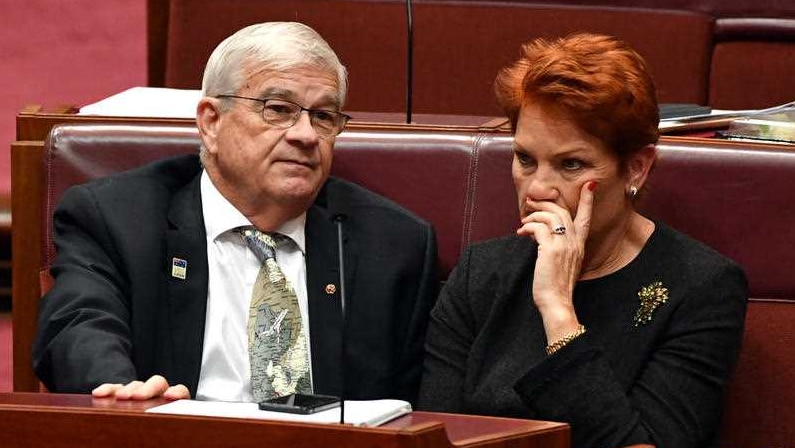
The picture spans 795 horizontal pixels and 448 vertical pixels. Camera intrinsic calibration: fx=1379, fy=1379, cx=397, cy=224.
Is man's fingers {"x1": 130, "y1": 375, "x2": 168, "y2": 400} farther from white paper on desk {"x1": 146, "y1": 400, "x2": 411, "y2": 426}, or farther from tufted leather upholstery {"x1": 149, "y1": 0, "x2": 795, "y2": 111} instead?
tufted leather upholstery {"x1": 149, "y1": 0, "x2": 795, "y2": 111}

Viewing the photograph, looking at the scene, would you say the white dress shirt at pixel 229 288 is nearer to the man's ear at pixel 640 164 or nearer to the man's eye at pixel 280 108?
the man's eye at pixel 280 108

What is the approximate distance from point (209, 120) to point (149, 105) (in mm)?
220

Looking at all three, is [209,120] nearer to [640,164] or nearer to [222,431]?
[640,164]

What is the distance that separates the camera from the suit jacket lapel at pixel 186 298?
139 centimetres

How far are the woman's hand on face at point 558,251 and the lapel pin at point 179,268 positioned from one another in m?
0.35

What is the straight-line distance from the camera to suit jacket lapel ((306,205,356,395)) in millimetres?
1415

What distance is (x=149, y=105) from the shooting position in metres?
1.64

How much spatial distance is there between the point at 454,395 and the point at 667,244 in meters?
0.25

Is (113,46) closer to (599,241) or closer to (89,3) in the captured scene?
(89,3)

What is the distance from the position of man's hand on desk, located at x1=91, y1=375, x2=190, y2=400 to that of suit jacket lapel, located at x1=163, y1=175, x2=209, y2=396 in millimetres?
293

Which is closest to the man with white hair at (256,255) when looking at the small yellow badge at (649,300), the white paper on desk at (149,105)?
the white paper on desk at (149,105)

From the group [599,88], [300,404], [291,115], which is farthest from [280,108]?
[300,404]

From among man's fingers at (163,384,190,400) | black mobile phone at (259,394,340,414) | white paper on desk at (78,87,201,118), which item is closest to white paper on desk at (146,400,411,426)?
black mobile phone at (259,394,340,414)

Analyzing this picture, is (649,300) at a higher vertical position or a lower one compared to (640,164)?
lower
